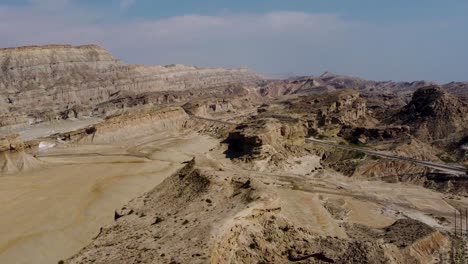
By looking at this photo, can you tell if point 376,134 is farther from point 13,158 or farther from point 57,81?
point 57,81

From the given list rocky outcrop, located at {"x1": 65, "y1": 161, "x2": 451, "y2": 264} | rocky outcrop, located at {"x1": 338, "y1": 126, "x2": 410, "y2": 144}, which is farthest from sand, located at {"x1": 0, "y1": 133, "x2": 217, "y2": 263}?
rocky outcrop, located at {"x1": 338, "y1": 126, "x2": 410, "y2": 144}

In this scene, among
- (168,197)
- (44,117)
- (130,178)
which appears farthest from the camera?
(44,117)

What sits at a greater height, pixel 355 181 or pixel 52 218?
pixel 52 218

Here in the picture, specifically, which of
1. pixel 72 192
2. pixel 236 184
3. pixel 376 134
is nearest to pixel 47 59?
pixel 72 192

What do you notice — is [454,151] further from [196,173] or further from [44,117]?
[44,117]

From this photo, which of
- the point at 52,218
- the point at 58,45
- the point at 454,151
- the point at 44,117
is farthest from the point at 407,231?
the point at 58,45

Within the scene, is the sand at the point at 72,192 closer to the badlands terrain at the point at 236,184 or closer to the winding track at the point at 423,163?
the badlands terrain at the point at 236,184
